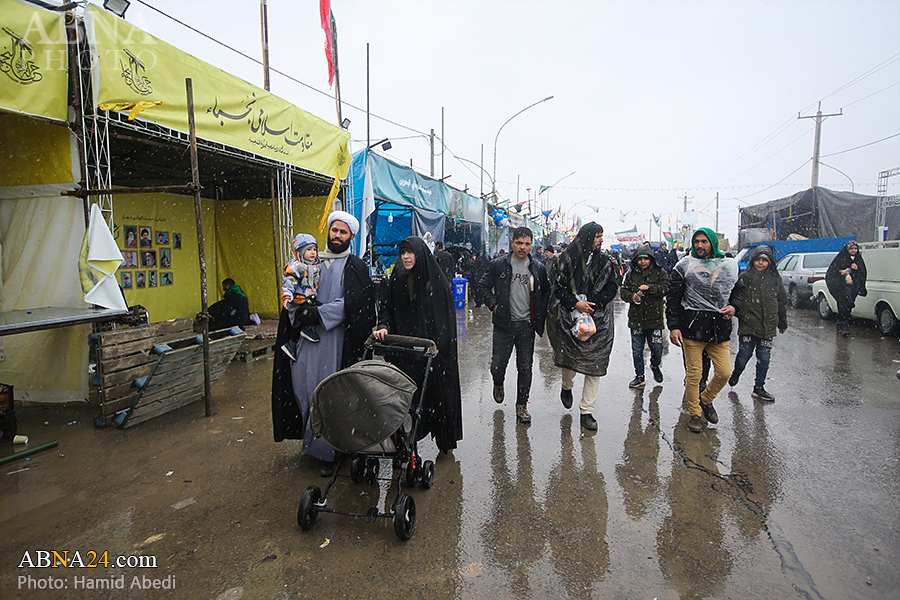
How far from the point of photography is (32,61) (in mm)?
3992

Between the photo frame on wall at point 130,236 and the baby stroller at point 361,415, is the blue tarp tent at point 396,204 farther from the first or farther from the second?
the baby stroller at point 361,415

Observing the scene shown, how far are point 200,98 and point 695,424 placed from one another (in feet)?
20.5

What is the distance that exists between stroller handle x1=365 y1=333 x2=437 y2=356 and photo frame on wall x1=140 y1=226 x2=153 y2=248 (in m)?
6.24

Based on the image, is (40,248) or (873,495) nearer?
(873,495)

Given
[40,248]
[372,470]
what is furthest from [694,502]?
[40,248]

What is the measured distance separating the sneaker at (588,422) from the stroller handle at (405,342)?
1.95 m

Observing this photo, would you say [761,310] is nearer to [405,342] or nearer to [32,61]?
[405,342]

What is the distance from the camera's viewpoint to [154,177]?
26.6ft

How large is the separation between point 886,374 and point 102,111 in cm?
979

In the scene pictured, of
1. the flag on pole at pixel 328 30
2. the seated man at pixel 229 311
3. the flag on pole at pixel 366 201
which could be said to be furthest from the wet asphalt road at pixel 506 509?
the flag on pole at pixel 328 30

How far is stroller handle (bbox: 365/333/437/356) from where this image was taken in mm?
3369

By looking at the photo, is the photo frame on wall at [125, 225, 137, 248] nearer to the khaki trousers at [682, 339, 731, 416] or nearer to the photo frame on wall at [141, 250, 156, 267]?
the photo frame on wall at [141, 250, 156, 267]

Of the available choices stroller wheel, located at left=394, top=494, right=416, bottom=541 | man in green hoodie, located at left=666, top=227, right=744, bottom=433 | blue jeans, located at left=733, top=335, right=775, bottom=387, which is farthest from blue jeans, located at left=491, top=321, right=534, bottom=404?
blue jeans, located at left=733, top=335, right=775, bottom=387

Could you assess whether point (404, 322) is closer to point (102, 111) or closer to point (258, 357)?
point (102, 111)
